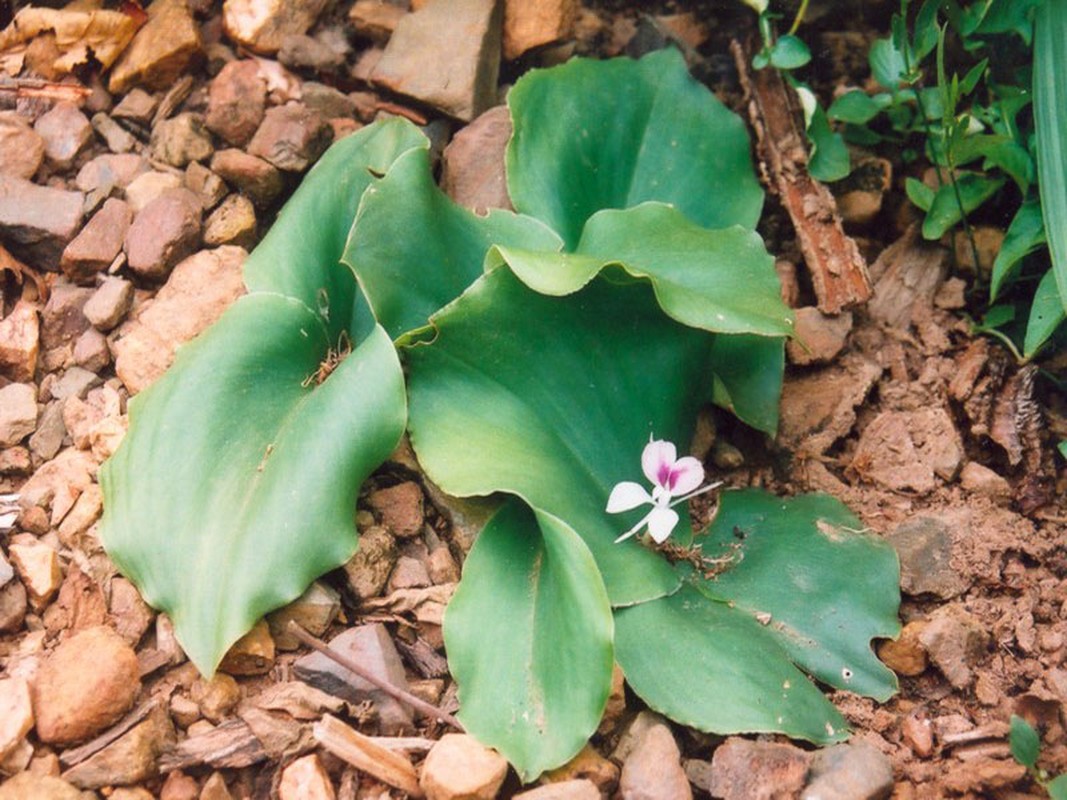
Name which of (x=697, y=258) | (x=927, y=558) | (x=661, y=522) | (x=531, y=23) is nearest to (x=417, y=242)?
(x=697, y=258)

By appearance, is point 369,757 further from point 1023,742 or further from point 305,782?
point 1023,742

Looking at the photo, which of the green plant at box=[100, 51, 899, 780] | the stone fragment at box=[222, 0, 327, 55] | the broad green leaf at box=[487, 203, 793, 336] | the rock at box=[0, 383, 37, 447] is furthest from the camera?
the stone fragment at box=[222, 0, 327, 55]

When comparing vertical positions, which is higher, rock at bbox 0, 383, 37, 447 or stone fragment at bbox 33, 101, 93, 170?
stone fragment at bbox 33, 101, 93, 170

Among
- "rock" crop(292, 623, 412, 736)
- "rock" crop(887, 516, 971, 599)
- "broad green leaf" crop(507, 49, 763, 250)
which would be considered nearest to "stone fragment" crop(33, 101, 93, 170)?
"broad green leaf" crop(507, 49, 763, 250)

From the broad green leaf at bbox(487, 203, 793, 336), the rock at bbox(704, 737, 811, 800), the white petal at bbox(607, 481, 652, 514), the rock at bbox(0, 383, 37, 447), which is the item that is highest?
the broad green leaf at bbox(487, 203, 793, 336)

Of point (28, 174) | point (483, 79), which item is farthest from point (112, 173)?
point (483, 79)

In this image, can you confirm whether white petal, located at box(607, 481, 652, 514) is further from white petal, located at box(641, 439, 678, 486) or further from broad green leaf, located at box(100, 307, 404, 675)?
broad green leaf, located at box(100, 307, 404, 675)

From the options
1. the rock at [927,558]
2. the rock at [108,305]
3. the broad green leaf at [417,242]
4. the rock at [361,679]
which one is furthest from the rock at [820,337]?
the rock at [108,305]

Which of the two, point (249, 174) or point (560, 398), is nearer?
point (560, 398)
